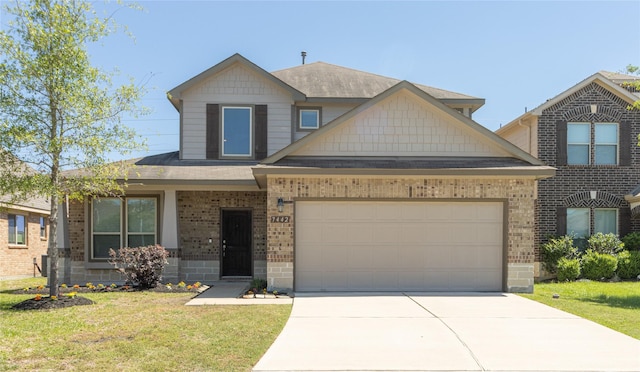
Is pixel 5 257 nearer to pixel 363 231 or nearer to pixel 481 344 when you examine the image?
pixel 363 231

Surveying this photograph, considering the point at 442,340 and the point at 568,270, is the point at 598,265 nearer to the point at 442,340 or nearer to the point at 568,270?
the point at 568,270

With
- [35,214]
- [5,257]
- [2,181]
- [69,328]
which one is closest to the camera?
[69,328]

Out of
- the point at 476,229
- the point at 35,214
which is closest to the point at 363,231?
the point at 476,229

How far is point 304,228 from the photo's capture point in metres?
11.9

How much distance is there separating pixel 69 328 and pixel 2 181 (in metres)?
3.73

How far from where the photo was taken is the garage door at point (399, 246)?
11961 millimetres

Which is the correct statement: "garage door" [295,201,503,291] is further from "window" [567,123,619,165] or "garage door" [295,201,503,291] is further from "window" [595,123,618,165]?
"window" [595,123,618,165]

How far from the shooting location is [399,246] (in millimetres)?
12031

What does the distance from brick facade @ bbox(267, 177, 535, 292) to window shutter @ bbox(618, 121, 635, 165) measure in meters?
6.04

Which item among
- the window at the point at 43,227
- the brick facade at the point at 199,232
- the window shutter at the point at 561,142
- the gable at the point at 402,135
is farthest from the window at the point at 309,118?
the window at the point at 43,227

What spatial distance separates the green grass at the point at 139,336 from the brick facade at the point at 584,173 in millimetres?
10128

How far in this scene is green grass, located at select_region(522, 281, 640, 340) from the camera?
28.6 ft

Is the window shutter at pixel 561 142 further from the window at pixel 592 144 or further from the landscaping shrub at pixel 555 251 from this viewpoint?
the landscaping shrub at pixel 555 251

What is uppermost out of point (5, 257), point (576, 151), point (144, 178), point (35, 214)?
point (576, 151)
